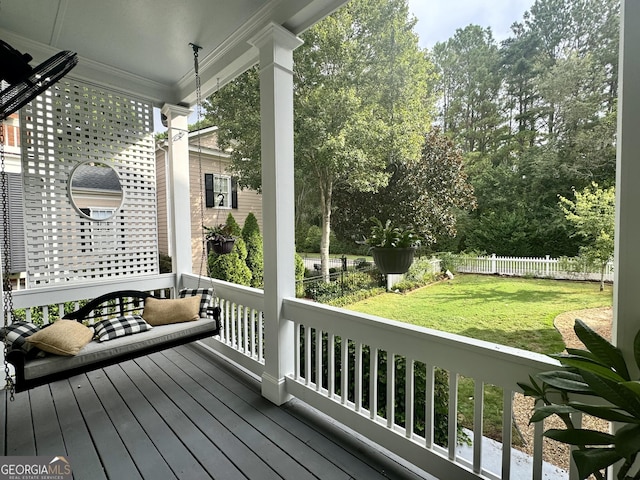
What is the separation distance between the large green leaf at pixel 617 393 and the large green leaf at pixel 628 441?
0.17 ft

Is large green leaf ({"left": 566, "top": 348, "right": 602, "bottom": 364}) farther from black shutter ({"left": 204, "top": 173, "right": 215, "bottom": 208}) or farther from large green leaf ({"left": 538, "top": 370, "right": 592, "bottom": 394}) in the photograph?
black shutter ({"left": 204, "top": 173, "right": 215, "bottom": 208})

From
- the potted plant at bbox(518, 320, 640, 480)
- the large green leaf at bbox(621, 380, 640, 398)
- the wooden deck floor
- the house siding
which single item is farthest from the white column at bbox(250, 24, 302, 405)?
the house siding

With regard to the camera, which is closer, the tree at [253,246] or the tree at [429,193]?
the tree at [429,193]

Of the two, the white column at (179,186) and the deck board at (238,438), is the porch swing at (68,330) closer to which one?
the deck board at (238,438)

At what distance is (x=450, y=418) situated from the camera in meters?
1.58

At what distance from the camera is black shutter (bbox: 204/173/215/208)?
6.61 meters

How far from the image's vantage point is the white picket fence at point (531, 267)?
173 centimetres

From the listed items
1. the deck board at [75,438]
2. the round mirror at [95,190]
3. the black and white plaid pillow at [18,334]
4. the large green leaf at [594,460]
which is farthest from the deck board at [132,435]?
the large green leaf at [594,460]

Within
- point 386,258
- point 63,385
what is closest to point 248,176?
point 63,385

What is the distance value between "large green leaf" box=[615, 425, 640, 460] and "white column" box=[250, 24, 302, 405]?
6.36 feet

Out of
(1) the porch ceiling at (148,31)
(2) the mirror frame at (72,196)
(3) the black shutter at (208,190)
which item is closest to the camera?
(1) the porch ceiling at (148,31)

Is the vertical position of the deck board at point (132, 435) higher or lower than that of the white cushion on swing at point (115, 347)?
lower

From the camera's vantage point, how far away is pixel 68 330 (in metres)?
2.17

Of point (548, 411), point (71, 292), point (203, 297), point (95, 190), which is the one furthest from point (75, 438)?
point (548, 411)
